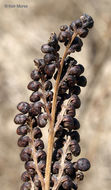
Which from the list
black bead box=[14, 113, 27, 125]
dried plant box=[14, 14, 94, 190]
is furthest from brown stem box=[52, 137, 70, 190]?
black bead box=[14, 113, 27, 125]

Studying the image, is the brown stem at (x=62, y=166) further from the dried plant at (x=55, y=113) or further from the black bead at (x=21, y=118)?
the black bead at (x=21, y=118)

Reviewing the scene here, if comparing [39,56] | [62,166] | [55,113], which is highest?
[39,56]

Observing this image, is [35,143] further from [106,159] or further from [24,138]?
[106,159]

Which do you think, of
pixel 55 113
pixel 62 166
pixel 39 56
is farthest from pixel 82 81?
pixel 39 56

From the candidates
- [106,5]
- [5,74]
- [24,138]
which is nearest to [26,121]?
[24,138]

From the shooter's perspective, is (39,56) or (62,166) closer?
(62,166)

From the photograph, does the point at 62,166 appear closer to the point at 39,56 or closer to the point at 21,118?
the point at 21,118
